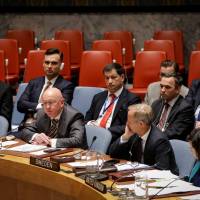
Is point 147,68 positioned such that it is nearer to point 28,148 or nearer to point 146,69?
point 146,69

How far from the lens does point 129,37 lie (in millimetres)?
8289

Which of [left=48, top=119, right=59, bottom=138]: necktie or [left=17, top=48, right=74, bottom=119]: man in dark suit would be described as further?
[left=17, top=48, right=74, bottom=119]: man in dark suit

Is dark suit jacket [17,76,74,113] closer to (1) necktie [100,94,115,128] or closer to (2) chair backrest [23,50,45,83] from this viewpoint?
(1) necktie [100,94,115,128]

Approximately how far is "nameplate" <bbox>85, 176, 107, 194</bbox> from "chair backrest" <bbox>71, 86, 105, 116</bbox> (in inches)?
95.4

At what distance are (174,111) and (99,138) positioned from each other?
35.2 inches

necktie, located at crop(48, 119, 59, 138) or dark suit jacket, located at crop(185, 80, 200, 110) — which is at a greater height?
dark suit jacket, located at crop(185, 80, 200, 110)

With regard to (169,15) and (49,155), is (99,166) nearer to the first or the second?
(49,155)

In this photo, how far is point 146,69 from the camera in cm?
684

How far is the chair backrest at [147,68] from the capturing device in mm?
6770

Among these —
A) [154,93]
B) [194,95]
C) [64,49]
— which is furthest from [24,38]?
[194,95]

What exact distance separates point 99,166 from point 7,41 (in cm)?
430

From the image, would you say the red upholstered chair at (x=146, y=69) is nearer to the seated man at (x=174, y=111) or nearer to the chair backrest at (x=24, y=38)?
the seated man at (x=174, y=111)

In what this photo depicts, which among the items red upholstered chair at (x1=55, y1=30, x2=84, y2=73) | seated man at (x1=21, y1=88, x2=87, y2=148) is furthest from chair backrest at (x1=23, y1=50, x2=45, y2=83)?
seated man at (x1=21, y1=88, x2=87, y2=148)

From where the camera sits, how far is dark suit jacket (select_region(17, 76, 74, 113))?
616 centimetres
